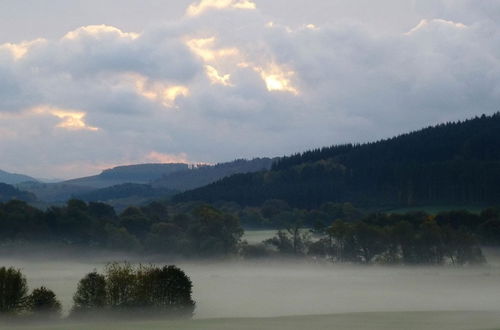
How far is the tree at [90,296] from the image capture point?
7200 cm

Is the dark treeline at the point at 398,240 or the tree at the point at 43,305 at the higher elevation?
the dark treeline at the point at 398,240

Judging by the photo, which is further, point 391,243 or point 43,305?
point 391,243

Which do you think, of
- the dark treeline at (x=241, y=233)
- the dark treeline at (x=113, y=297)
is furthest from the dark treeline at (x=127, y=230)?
the dark treeline at (x=113, y=297)

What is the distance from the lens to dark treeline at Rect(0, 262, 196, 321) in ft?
232

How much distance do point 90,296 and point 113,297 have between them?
2.41 m

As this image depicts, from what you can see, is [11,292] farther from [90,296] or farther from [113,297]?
[113,297]

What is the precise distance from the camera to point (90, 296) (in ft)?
242

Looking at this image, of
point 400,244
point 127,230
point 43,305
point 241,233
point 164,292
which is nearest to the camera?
point 43,305

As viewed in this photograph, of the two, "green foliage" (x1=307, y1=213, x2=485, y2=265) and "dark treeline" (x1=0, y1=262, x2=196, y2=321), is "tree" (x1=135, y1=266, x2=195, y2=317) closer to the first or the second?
"dark treeline" (x1=0, y1=262, x2=196, y2=321)

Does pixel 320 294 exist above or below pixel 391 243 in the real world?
below

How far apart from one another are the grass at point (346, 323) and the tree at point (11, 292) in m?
12.2

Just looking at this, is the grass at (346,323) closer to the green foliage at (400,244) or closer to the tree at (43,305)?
the tree at (43,305)

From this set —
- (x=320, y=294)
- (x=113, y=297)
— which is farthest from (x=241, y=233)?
(x=113, y=297)

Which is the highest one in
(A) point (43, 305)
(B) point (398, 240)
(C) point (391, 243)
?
Result: (B) point (398, 240)
